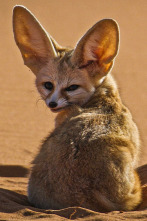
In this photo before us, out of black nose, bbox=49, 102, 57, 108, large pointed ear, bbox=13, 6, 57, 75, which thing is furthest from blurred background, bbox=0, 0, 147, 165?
black nose, bbox=49, 102, 57, 108

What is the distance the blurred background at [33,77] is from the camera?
974 cm

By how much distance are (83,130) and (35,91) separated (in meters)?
1.82

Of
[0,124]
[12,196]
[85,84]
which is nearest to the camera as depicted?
[12,196]

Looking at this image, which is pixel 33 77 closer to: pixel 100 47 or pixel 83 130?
pixel 100 47

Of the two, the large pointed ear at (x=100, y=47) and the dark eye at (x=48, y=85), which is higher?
the large pointed ear at (x=100, y=47)

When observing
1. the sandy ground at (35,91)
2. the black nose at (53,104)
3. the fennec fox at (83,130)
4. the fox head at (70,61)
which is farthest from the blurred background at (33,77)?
the black nose at (53,104)

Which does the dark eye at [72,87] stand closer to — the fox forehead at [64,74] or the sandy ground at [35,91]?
the fox forehead at [64,74]

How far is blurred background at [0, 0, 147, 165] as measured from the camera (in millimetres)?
9742

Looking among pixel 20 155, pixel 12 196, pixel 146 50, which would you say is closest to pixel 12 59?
pixel 146 50

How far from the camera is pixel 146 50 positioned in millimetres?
19312

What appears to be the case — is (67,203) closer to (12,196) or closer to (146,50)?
(12,196)

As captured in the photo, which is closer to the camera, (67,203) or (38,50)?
(67,203)

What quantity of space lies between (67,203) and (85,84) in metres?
1.69

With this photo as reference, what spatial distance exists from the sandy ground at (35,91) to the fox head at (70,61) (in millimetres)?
503
